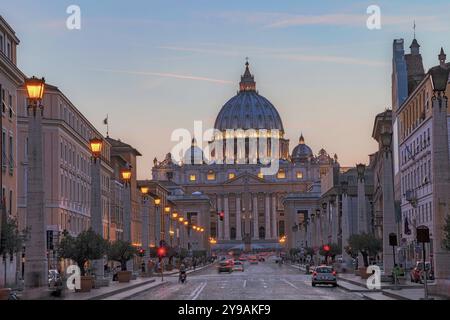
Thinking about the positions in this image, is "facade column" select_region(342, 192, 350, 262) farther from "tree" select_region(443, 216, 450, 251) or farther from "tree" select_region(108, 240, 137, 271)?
"tree" select_region(443, 216, 450, 251)

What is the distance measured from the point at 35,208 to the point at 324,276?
28.7 metres

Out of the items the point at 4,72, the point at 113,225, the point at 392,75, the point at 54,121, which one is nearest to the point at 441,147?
the point at 4,72

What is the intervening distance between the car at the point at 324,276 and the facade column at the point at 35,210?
26.9 meters

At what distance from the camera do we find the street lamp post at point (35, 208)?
38.5 m

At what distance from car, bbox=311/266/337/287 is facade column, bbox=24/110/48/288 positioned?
88.4ft

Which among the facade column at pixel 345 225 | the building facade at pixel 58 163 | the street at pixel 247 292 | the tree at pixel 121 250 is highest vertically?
the building facade at pixel 58 163

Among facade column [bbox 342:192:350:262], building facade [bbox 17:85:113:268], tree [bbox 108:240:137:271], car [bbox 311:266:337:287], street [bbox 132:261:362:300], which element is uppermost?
Answer: building facade [bbox 17:85:113:268]

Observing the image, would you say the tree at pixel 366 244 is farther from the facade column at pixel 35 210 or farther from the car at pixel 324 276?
the facade column at pixel 35 210

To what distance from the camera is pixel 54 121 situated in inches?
3337

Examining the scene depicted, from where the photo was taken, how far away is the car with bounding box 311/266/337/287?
63.8 metres

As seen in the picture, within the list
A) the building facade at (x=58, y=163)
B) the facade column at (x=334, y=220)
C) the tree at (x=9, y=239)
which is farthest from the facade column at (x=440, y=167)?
the facade column at (x=334, y=220)

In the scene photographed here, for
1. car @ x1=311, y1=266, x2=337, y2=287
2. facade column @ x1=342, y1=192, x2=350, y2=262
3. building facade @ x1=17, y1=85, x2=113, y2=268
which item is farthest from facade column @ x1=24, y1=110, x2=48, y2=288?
facade column @ x1=342, y1=192, x2=350, y2=262

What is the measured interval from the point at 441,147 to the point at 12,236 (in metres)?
17.7
